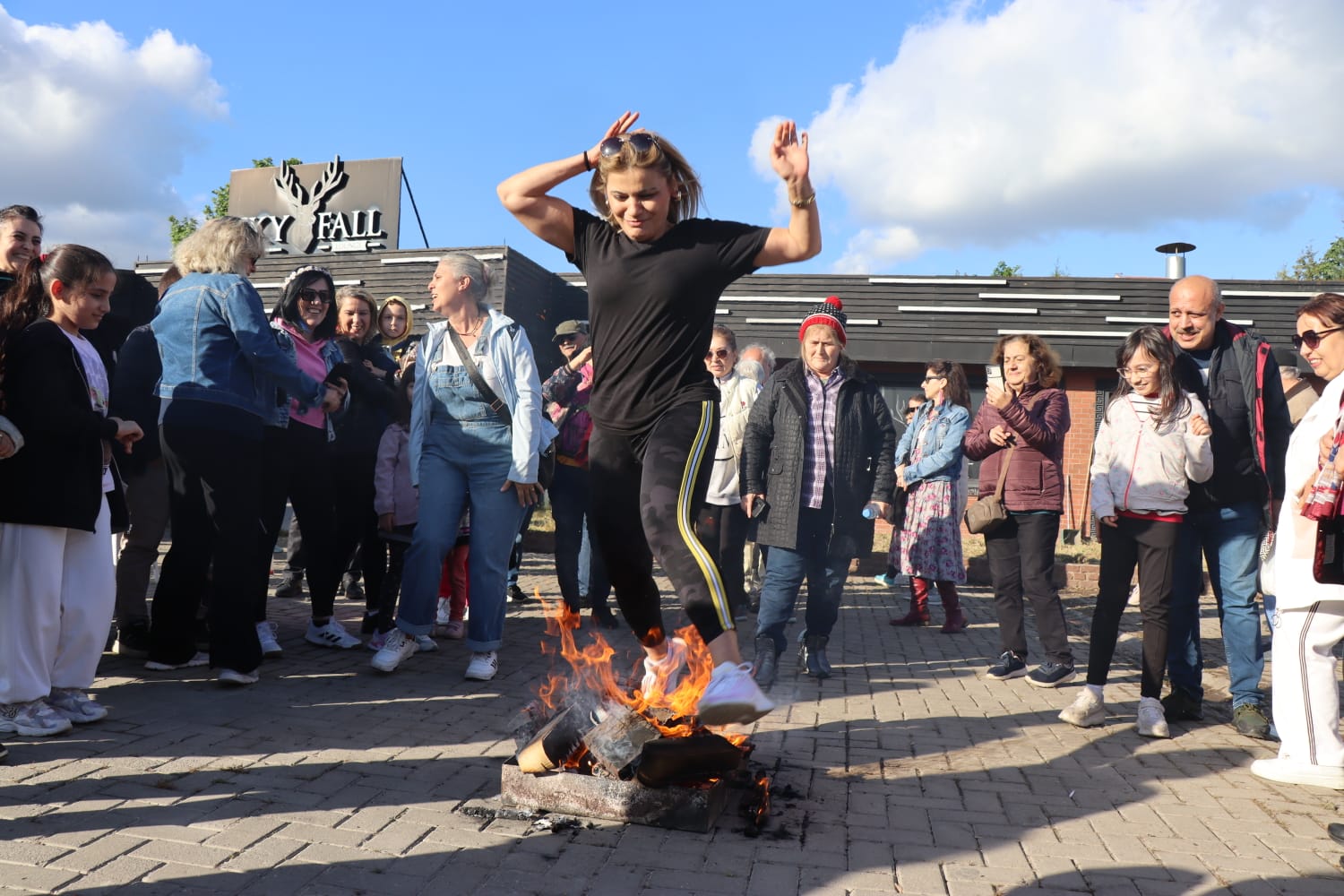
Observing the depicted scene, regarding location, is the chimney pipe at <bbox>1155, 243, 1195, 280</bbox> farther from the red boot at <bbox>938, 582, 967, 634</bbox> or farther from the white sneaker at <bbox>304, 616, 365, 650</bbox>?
the white sneaker at <bbox>304, 616, 365, 650</bbox>

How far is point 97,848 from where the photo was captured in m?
3.05

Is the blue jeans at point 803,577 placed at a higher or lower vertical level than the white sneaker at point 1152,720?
higher

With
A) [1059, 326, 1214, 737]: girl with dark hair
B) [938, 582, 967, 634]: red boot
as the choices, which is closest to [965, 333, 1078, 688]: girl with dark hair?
[1059, 326, 1214, 737]: girl with dark hair

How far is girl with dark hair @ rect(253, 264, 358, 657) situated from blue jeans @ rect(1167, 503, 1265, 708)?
511 centimetres

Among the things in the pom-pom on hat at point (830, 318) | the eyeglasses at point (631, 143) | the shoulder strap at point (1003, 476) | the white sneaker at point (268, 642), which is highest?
the eyeglasses at point (631, 143)

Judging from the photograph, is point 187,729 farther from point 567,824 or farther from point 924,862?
point 924,862

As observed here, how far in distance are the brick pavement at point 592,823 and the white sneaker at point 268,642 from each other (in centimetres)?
48

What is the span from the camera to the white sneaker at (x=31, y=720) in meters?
4.27

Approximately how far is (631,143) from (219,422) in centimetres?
286

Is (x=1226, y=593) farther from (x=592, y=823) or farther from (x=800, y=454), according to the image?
(x=592, y=823)

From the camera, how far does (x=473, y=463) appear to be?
237 inches

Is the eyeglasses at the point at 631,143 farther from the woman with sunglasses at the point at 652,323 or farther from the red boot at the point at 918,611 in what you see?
the red boot at the point at 918,611

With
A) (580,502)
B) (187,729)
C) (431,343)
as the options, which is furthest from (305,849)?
(580,502)

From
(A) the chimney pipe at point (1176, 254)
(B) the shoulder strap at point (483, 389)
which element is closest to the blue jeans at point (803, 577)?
(B) the shoulder strap at point (483, 389)
